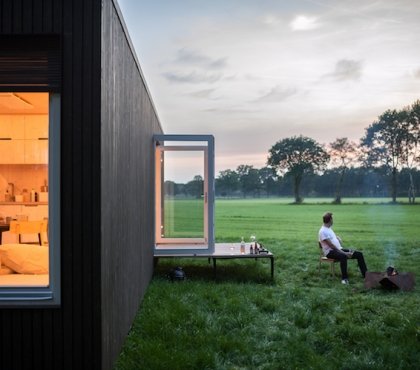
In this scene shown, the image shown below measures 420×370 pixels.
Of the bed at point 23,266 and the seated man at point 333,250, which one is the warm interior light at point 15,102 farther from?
the seated man at point 333,250

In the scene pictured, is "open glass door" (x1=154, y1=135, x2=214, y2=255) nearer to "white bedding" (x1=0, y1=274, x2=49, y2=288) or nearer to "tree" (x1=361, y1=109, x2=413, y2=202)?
"white bedding" (x1=0, y1=274, x2=49, y2=288)

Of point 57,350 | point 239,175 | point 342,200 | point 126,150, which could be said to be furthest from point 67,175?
point 342,200

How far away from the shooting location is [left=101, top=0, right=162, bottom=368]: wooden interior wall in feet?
12.1

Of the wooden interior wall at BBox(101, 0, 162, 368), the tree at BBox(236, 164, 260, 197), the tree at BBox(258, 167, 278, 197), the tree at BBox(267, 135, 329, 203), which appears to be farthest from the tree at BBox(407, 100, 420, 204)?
the wooden interior wall at BBox(101, 0, 162, 368)

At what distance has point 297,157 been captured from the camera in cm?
4544

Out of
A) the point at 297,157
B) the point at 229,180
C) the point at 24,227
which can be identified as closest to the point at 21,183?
the point at 24,227

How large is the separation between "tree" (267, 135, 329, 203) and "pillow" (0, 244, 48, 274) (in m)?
37.3

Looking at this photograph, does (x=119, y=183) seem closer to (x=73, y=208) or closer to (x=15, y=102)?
(x=73, y=208)

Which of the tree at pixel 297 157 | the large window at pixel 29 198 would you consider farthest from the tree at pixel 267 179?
the large window at pixel 29 198

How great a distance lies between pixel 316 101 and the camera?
2805 cm

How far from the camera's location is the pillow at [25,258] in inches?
154

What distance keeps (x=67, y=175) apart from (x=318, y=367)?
95.7 inches

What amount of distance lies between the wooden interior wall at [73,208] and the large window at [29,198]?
0.23 feet

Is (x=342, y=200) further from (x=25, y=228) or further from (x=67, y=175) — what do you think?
(x=67, y=175)
